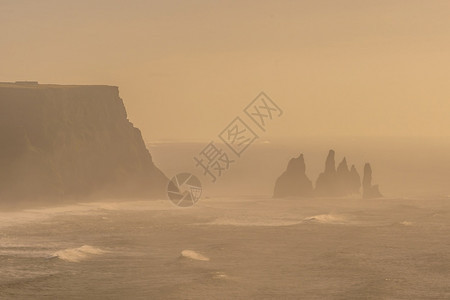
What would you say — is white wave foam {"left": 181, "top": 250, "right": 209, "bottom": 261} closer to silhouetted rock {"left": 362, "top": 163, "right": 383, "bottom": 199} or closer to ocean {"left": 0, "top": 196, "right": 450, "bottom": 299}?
ocean {"left": 0, "top": 196, "right": 450, "bottom": 299}

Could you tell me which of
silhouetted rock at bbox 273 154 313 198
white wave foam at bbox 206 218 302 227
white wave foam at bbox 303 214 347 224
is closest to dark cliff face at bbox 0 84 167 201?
silhouetted rock at bbox 273 154 313 198

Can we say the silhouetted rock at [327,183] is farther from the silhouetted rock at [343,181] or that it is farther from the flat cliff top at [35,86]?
the flat cliff top at [35,86]

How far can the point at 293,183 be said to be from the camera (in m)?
165

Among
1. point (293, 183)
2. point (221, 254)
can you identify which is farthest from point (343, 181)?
point (221, 254)

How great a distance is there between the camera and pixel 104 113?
15212 cm

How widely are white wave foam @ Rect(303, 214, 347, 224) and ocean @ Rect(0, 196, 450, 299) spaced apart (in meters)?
0.21

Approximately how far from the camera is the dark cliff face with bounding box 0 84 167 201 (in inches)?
5231

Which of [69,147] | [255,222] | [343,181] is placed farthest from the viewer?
[343,181]

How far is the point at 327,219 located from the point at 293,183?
54.6m

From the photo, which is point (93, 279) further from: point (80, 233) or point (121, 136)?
point (121, 136)

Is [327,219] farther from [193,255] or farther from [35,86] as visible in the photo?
[35,86]

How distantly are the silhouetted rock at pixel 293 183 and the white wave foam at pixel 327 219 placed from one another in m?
48.3

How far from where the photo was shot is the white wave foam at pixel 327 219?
352 feet

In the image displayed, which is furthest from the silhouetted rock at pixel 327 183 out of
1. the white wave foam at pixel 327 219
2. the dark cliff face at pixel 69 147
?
the white wave foam at pixel 327 219
